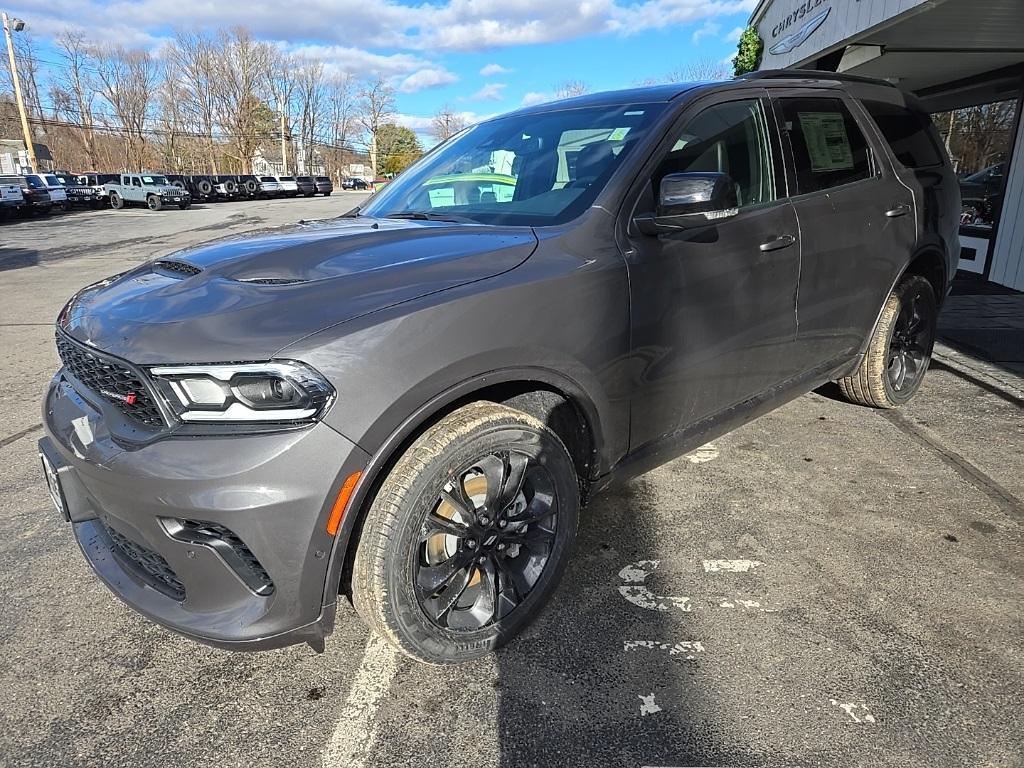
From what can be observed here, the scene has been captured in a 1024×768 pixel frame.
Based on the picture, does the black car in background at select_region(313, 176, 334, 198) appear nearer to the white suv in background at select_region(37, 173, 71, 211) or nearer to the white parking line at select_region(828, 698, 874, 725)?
the white suv in background at select_region(37, 173, 71, 211)

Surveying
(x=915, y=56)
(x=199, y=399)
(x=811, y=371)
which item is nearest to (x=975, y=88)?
(x=915, y=56)

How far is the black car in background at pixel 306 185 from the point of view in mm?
46094

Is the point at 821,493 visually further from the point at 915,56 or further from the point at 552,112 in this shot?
the point at 915,56

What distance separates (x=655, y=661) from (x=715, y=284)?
141cm

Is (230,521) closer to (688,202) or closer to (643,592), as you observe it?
(643,592)

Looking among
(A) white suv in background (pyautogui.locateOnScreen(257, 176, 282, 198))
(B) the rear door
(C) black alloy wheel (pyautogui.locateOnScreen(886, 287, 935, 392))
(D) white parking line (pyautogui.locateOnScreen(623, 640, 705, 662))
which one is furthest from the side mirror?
(A) white suv in background (pyautogui.locateOnScreen(257, 176, 282, 198))

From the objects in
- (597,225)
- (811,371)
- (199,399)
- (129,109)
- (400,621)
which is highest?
Answer: (129,109)

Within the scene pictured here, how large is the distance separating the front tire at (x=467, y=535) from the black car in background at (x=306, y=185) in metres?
47.9

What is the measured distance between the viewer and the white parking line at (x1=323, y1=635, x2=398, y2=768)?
1911 mm

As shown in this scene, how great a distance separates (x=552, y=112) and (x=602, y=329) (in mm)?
1442

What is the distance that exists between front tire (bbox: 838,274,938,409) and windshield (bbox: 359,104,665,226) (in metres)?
2.15

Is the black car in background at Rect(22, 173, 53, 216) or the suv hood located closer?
the suv hood

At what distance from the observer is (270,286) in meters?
1.97

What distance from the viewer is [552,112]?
3219 mm
